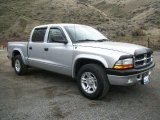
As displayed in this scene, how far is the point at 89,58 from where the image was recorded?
6.01 m

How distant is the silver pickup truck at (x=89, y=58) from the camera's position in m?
5.61

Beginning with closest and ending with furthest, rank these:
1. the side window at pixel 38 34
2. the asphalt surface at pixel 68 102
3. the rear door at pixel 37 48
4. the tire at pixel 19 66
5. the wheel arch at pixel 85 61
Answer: the asphalt surface at pixel 68 102 < the wheel arch at pixel 85 61 < the rear door at pixel 37 48 < the side window at pixel 38 34 < the tire at pixel 19 66

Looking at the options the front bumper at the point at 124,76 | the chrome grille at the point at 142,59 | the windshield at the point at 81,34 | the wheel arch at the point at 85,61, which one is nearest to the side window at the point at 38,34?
the windshield at the point at 81,34

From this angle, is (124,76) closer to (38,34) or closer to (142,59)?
(142,59)

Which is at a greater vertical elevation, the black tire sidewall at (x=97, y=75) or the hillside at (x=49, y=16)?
the hillside at (x=49, y=16)

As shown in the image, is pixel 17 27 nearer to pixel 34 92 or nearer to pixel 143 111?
pixel 34 92

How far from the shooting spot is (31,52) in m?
8.08

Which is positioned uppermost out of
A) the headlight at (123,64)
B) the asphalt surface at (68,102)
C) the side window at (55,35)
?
the side window at (55,35)

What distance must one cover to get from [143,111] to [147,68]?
1159 millimetres

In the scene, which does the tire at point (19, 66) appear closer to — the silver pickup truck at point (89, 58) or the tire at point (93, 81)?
the silver pickup truck at point (89, 58)

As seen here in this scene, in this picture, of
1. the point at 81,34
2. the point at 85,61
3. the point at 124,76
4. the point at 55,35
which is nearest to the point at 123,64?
the point at 124,76

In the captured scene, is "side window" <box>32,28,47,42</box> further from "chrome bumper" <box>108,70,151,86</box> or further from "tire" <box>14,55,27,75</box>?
"chrome bumper" <box>108,70,151,86</box>

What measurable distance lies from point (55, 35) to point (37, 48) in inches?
34.7

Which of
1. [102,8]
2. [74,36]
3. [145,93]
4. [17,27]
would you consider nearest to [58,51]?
[74,36]
